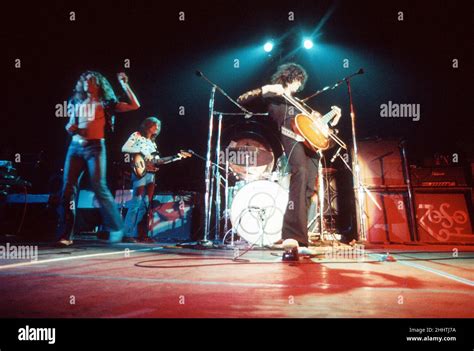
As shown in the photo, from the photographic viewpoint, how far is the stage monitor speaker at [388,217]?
5.66 meters

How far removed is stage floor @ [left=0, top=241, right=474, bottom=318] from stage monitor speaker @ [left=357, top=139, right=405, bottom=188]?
396 cm

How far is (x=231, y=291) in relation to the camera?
1.46 meters

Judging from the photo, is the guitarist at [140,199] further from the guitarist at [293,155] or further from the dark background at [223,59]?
the guitarist at [293,155]

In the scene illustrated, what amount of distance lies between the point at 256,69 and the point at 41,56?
542cm

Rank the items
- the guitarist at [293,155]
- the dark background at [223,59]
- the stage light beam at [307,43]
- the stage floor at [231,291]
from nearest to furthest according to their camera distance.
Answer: the stage floor at [231,291] → the guitarist at [293,155] → the dark background at [223,59] → the stage light beam at [307,43]

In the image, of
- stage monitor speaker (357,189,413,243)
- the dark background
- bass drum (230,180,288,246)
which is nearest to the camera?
bass drum (230,180,288,246)

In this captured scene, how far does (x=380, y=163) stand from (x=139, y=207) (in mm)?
5200

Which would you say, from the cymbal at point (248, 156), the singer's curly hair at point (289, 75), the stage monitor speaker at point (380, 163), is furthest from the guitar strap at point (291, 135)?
the stage monitor speaker at point (380, 163)

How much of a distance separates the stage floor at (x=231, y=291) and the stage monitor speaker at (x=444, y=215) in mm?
3912

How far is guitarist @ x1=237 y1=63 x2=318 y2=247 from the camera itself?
3105 mm

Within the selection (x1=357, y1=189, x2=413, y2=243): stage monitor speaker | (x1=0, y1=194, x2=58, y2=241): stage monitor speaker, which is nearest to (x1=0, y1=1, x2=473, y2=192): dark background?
(x1=0, y1=194, x2=58, y2=241): stage monitor speaker

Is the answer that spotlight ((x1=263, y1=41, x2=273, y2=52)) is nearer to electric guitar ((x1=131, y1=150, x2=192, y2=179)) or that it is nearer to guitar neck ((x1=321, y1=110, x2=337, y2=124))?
guitar neck ((x1=321, y1=110, x2=337, y2=124))

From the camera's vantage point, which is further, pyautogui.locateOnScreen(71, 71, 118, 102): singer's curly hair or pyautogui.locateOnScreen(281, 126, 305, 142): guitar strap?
pyautogui.locateOnScreen(71, 71, 118, 102): singer's curly hair

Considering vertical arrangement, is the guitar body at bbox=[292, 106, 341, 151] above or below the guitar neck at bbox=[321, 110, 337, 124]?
below
